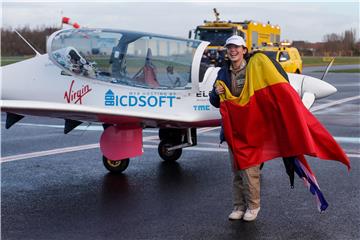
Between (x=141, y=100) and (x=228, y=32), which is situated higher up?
(x=228, y=32)

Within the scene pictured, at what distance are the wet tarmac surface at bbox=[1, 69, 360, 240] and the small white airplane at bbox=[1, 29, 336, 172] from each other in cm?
55

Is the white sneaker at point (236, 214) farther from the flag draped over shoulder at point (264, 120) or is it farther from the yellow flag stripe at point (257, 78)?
the yellow flag stripe at point (257, 78)

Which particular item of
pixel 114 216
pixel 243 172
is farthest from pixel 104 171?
pixel 243 172

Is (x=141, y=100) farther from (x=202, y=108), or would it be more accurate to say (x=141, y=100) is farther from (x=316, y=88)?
(x=316, y=88)

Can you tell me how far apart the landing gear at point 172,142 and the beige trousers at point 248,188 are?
7.42ft

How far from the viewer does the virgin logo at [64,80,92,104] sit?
734cm

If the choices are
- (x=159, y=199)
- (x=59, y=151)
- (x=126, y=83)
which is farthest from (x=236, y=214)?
(x=59, y=151)

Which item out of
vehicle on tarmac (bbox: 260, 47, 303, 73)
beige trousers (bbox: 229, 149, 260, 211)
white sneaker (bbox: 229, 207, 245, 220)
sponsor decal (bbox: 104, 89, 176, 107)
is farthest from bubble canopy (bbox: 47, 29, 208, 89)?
vehicle on tarmac (bbox: 260, 47, 303, 73)

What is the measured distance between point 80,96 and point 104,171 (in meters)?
1.12

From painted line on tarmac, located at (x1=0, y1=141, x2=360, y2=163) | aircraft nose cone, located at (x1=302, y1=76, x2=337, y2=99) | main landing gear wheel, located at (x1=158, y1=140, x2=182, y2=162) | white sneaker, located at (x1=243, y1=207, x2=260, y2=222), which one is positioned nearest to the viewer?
white sneaker, located at (x1=243, y1=207, x2=260, y2=222)

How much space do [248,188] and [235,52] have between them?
4.28 ft

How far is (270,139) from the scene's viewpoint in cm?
538

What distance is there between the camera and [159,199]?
6.25 metres

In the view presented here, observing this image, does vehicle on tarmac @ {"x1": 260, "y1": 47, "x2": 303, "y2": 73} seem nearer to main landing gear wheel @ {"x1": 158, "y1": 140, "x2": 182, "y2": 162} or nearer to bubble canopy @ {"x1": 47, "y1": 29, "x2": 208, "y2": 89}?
main landing gear wheel @ {"x1": 158, "y1": 140, "x2": 182, "y2": 162}
